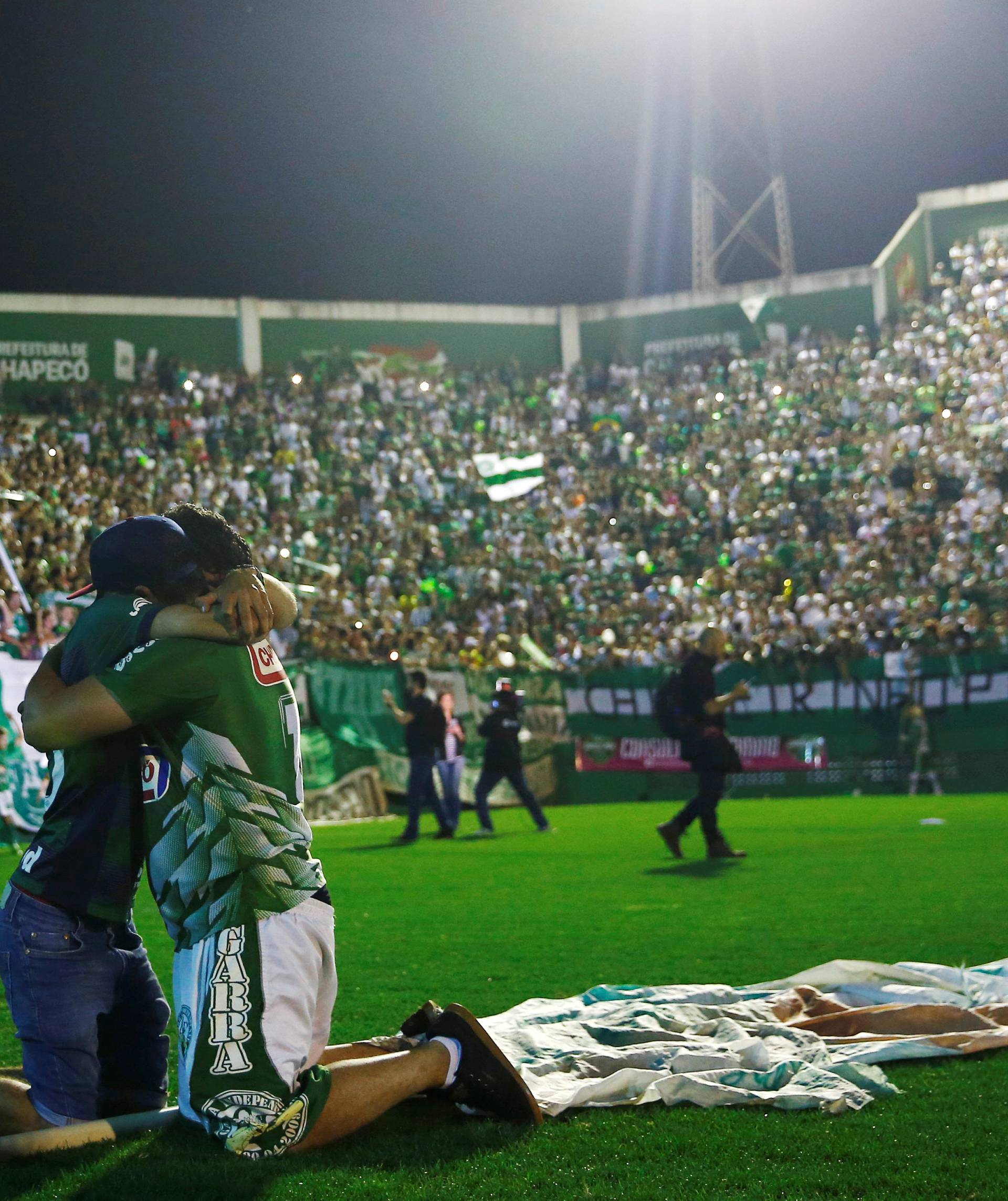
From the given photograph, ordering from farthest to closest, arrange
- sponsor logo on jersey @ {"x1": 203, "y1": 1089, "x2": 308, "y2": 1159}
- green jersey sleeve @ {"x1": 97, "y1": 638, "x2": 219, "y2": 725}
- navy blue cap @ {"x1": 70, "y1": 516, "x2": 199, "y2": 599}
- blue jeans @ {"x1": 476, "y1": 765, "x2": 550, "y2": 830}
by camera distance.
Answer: blue jeans @ {"x1": 476, "y1": 765, "x2": 550, "y2": 830} < navy blue cap @ {"x1": 70, "y1": 516, "x2": 199, "y2": 599} < green jersey sleeve @ {"x1": 97, "y1": 638, "x2": 219, "y2": 725} < sponsor logo on jersey @ {"x1": 203, "y1": 1089, "x2": 308, "y2": 1159}

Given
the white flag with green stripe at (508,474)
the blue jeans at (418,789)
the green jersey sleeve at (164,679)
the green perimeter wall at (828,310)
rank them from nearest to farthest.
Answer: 1. the green jersey sleeve at (164,679)
2. the blue jeans at (418,789)
3. the white flag with green stripe at (508,474)
4. the green perimeter wall at (828,310)

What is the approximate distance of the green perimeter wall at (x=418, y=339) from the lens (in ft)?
128

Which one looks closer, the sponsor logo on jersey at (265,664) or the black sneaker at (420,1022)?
the sponsor logo on jersey at (265,664)

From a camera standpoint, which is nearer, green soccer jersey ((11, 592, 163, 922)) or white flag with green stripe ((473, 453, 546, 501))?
green soccer jersey ((11, 592, 163, 922))

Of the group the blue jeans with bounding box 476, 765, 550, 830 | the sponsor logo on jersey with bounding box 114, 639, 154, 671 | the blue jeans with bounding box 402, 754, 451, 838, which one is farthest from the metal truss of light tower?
the sponsor logo on jersey with bounding box 114, 639, 154, 671

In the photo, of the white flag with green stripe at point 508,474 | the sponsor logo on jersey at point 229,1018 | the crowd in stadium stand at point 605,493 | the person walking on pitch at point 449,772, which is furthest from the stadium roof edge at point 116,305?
the sponsor logo on jersey at point 229,1018

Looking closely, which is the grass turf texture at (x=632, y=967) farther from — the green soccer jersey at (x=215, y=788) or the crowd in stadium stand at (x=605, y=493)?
the crowd in stadium stand at (x=605, y=493)

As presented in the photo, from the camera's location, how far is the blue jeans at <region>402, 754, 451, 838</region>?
16.0 meters

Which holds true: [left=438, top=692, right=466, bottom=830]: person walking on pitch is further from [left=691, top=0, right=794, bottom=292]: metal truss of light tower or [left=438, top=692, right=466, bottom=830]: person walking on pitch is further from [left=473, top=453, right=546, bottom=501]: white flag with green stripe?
[left=691, top=0, right=794, bottom=292]: metal truss of light tower

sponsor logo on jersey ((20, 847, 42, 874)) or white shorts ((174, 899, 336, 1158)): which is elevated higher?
sponsor logo on jersey ((20, 847, 42, 874))

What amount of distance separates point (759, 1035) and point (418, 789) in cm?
1135

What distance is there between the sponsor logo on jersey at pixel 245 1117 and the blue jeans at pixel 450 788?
13418 millimetres

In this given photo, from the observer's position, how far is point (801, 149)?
5209 centimetres

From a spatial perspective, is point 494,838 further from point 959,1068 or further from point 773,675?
point 959,1068
